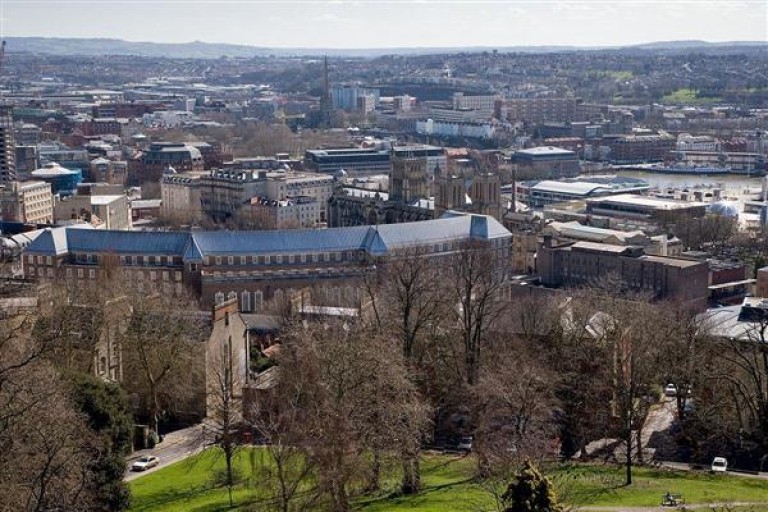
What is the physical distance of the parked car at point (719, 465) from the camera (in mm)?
38844

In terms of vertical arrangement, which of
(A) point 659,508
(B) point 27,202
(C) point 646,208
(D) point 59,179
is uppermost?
(A) point 659,508

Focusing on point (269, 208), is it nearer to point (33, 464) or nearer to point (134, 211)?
point (134, 211)

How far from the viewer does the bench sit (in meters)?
32.4

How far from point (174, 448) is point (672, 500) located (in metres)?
19.9

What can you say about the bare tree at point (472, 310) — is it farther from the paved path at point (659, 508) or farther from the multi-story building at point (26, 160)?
the multi-story building at point (26, 160)

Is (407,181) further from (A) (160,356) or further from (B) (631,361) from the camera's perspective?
(B) (631,361)

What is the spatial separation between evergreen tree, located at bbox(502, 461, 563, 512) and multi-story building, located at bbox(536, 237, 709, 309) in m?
44.4

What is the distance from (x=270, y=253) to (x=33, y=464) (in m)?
42.2

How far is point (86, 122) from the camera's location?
199 meters

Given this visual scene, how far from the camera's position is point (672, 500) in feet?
107

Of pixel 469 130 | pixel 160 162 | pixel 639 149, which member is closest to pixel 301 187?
pixel 160 162

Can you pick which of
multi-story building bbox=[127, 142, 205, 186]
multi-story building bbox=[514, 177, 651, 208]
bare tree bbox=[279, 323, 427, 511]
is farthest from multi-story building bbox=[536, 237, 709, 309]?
multi-story building bbox=[127, 142, 205, 186]

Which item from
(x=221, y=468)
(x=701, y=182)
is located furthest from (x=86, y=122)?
(x=221, y=468)

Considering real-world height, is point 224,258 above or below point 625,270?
above
